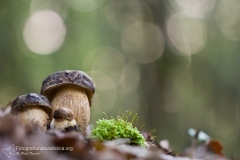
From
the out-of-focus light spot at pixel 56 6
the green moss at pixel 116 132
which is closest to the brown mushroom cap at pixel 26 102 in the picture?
the green moss at pixel 116 132

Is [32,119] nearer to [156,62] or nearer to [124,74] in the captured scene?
[156,62]

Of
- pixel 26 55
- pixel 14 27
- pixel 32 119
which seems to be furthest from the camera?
pixel 26 55

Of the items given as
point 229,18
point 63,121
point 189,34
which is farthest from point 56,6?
point 63,121

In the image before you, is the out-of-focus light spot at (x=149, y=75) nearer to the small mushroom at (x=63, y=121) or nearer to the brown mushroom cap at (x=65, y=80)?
the brown mushroom cap at (x=65, y=80)

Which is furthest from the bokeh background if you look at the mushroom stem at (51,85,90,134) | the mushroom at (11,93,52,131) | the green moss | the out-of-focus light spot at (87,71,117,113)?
the mushroom at (11,93,52,131)

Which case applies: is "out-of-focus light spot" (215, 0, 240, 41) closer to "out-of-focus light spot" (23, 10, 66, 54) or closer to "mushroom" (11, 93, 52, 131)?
"out-of-focus light spot" (23, 10, 66, 54)

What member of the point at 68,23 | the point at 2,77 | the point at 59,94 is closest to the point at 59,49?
the point at 68,23
